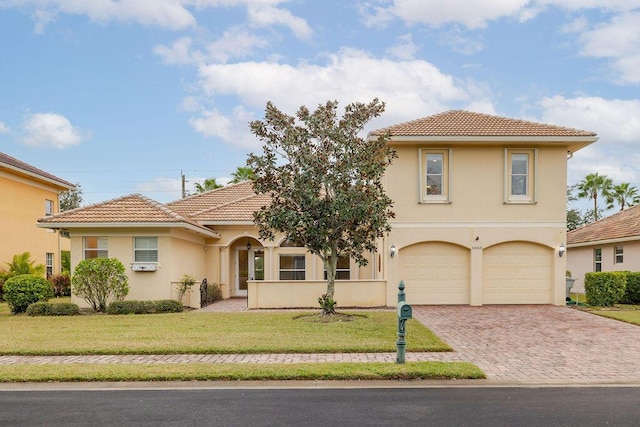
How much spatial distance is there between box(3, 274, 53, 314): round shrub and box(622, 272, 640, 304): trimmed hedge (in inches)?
857

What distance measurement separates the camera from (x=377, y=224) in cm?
1395

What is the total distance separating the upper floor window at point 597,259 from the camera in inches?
1033

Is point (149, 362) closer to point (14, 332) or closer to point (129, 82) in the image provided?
point (14, 332)

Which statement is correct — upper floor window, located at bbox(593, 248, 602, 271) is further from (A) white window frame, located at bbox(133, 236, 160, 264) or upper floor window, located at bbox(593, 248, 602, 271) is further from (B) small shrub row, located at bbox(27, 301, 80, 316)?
(B) small shrub row, located at bbox(27, 301, 80, 316)

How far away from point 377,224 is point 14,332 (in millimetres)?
9674

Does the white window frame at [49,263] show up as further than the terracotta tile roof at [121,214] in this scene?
Yes

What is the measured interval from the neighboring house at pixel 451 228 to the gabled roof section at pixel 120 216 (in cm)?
4

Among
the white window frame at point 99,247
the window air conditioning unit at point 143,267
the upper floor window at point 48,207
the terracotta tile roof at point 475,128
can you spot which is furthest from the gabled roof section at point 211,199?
the terracotta tile roof at point 475,128

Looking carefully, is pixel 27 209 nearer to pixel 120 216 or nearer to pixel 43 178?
pixel 43 178

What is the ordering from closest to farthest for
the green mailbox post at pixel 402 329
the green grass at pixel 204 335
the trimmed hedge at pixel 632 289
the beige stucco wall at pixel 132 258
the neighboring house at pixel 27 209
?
the green mailbox post at pixel 402 329 < the green grass at pixel 204 335 < the beige stucco wall at pixel 132 258 < the trimmed hedge at pixel 632 289 < the neighboring house at pixel 27 209

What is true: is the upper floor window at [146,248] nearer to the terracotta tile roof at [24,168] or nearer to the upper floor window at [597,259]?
the terracotta tile roof at [24,168]

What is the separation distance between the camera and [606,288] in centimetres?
1872

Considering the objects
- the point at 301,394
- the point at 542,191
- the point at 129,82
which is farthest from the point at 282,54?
the point at 301,394

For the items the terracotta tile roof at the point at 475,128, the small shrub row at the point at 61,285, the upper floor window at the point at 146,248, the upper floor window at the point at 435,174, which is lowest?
the small shrub row at the point at 61,285
